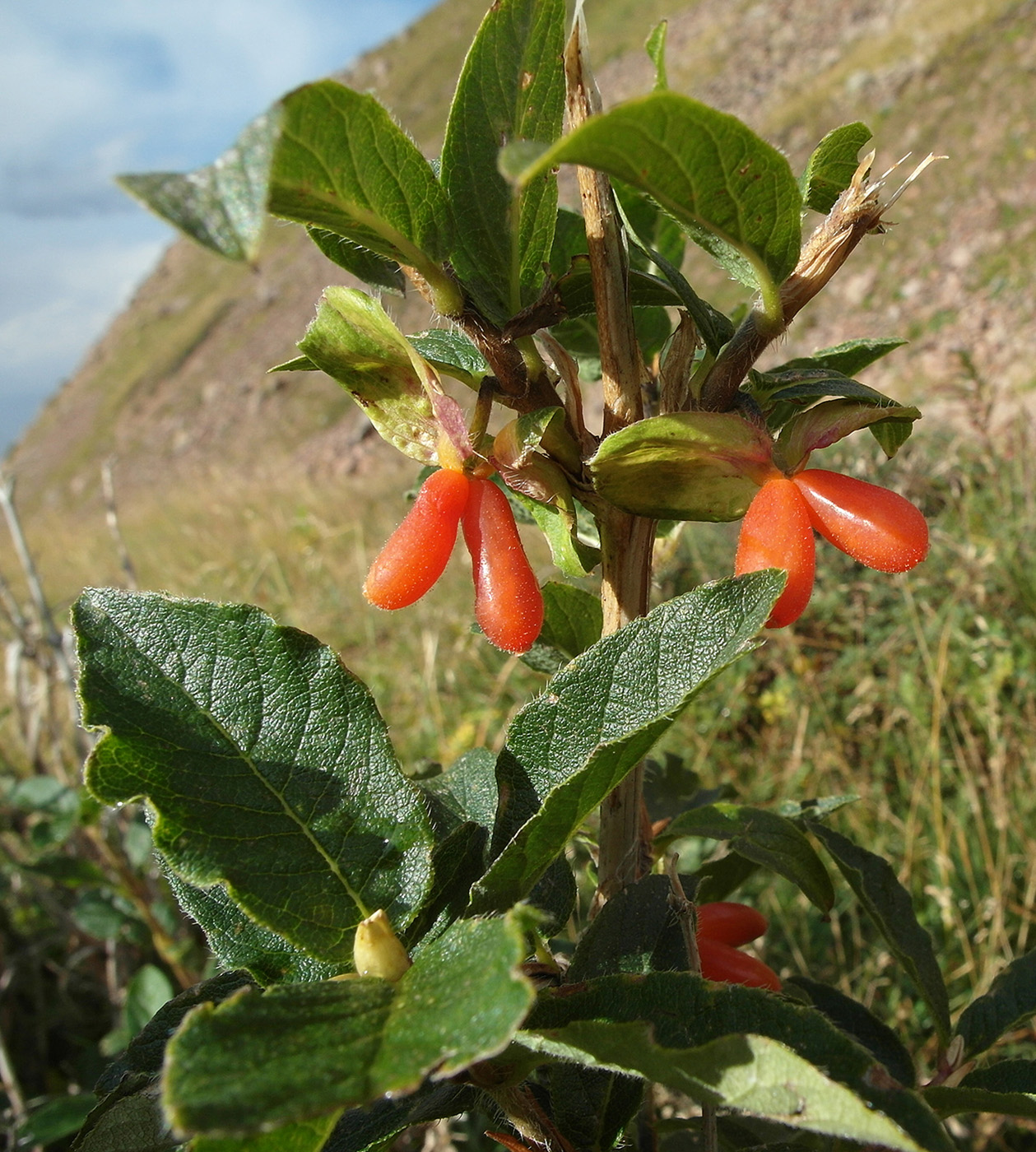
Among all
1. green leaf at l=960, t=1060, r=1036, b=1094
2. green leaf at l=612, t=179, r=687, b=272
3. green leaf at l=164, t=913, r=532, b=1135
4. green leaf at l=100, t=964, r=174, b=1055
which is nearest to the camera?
green leaf at l=164, t=913, r=532, b=1135

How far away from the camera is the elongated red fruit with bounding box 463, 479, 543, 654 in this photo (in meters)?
0.63

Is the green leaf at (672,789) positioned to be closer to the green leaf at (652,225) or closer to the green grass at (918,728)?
the green leaf at (652,225)

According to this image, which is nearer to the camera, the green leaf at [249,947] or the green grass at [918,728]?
the green leaf at [249,947]

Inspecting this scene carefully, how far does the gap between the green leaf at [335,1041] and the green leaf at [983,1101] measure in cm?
43

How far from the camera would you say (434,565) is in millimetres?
A: 632

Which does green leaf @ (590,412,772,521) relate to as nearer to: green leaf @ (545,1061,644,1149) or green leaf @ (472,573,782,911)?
green leaf @ (472,573,782,911)

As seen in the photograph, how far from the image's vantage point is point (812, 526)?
2.14ft

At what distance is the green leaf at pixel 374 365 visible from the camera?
604 mm

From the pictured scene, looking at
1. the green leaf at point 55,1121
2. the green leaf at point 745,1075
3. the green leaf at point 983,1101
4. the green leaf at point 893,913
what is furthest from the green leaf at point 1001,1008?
the green leaf at point 55,1121

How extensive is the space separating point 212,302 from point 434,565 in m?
35.3

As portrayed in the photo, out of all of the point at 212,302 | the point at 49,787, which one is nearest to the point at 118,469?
the point at 212,302

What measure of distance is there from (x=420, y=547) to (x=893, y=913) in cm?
61

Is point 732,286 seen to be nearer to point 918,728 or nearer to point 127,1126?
point 918,728

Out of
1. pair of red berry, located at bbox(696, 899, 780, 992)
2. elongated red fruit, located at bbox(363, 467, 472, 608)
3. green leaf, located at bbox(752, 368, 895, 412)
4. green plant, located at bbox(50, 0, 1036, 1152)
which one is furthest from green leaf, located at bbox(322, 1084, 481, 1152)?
green leaf, located at bbox(752, 368, 895, 412)
